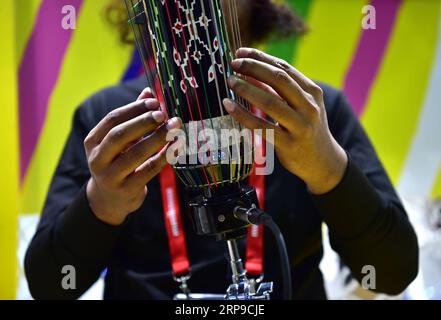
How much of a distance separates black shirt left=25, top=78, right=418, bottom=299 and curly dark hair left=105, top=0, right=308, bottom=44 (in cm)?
10

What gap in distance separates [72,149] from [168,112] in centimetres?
40

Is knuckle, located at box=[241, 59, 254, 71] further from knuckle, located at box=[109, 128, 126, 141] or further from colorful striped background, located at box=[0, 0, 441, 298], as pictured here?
colorful striped background, located at box=[0, 0, 441, 298]

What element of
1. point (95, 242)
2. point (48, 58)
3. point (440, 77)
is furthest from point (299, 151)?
point (440, 77)

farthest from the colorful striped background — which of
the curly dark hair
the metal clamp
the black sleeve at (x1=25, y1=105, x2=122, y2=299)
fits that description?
the metal clamp

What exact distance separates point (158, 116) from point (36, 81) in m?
0.89

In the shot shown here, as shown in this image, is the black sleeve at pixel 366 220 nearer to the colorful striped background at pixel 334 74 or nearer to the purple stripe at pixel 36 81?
the colorful striped background at pixel 334 74

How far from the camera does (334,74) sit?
1335 millimetres

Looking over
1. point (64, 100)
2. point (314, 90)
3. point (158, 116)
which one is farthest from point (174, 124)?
point (64, 100)

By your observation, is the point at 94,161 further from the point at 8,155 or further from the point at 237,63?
the point at 8,155

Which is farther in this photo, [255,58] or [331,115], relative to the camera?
[331,115]

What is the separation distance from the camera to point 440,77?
135 centimetres

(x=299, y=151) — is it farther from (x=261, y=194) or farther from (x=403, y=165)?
(x=403, y=165)

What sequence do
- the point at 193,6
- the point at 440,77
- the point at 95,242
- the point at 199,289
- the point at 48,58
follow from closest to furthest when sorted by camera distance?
1. the point at 193,6
2. the point at 95,242
3. the point at 199,289
4. the point at 48,58
5. the point at 440,77

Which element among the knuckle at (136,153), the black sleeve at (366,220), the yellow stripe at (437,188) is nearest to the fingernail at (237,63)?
the knuckle at (136,153)
